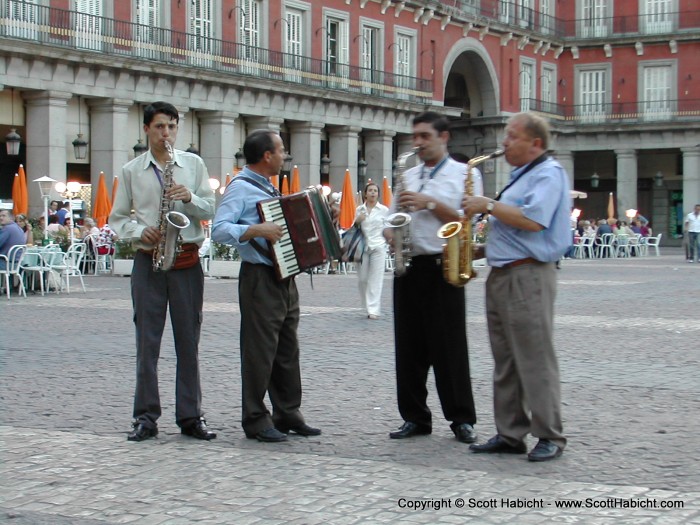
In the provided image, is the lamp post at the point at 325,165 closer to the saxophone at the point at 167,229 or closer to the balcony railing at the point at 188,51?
the balcony railing at the point at 188,51

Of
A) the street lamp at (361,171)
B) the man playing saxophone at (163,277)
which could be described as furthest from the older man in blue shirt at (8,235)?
the street lamp at (361,171)

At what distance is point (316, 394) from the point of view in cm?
867

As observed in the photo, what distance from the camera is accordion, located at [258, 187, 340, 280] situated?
7.05 metres

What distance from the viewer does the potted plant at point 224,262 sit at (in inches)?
989

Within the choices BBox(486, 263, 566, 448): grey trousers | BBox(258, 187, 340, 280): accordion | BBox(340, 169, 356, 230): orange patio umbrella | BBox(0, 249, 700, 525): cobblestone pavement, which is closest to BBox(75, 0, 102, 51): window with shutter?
BBox(340, 169, 356, 230): orange patio umbrella

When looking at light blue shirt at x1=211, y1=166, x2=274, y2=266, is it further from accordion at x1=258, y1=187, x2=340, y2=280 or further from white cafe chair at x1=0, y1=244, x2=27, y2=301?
white cafe chair at x1=0, y1=244, x2=27, y2=301

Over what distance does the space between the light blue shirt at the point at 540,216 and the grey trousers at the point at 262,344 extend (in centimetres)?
133

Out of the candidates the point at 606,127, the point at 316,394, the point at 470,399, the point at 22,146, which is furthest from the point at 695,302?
the point at 606,127

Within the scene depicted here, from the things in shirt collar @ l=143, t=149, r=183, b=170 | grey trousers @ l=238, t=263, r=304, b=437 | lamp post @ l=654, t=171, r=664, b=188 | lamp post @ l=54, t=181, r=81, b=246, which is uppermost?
lamp post @ l=654, t=171, r=664, b=188

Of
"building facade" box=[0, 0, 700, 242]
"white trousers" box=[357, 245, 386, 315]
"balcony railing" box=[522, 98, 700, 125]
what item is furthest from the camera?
"balcony railing" box=[522, 98, 700, 125]

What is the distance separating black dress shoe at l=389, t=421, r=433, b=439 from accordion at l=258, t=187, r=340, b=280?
105 centimetres

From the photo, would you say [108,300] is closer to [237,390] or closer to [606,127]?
[237,390]

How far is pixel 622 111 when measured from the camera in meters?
54.7

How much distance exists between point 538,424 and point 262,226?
1874mm
